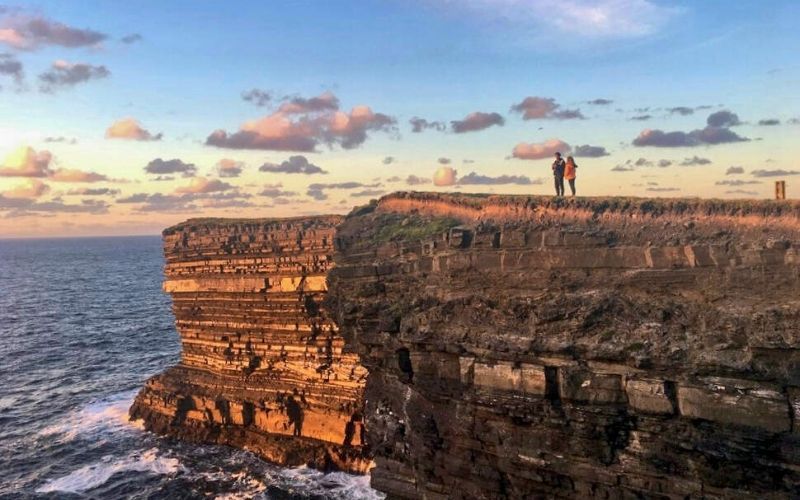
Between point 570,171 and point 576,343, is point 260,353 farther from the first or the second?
point 576,343

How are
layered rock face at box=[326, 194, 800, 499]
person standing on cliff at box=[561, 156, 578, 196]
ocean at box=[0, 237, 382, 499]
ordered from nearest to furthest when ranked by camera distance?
layered rock face at box=[326, 194, 800, 499], person standing on cliff at box=[561, 156, 578, 196], ocean at box=[0, 237, 382, 499]

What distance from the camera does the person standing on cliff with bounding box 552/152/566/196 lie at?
24922 millimetres

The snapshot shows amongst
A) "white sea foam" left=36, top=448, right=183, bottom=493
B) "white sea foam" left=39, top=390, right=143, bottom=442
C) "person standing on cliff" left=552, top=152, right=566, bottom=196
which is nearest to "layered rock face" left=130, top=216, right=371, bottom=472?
"white sea foam" left=39, top=390, right=143, bottom=442

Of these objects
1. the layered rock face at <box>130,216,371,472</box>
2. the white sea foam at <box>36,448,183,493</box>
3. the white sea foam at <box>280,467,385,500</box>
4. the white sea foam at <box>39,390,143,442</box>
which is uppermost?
the layered rock face at <box>130,216,371,472</box>

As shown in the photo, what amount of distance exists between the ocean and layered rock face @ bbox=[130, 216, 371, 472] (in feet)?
4.34

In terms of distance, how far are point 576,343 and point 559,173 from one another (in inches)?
482

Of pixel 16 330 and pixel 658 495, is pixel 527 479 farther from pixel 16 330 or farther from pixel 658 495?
pixel 16 330

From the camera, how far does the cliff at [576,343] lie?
12.7 metres

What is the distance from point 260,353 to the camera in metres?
32.2

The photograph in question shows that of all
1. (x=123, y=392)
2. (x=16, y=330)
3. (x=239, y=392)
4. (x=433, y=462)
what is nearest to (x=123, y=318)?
(x=16, y=330)

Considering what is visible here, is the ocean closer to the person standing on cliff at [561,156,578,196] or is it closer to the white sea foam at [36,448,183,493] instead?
the white sea foam at [36,448,183,493]

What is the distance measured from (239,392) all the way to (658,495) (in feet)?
78.6

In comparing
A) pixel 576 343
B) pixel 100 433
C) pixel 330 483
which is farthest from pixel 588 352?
pixel 100 433

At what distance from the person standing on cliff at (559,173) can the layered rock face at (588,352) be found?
13.4ft
